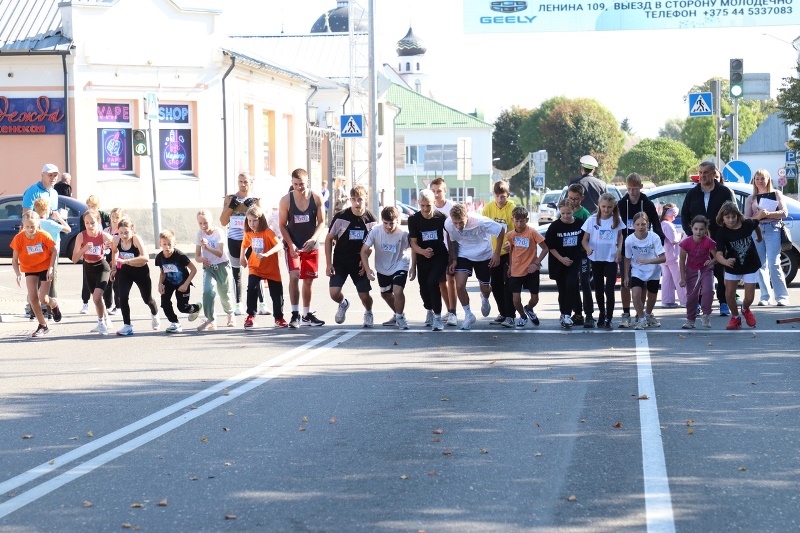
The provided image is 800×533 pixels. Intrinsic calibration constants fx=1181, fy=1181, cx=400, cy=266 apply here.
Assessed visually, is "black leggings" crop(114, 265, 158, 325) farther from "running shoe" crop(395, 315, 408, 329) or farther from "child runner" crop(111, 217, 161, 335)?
"running shoe" crop(395, 315, 408, 329)

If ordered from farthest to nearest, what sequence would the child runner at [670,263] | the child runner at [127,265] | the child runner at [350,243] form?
the child runner at [670,263] < the child runner at [350,243] < the child runner at [127,265]

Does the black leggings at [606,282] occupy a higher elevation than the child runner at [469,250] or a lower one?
lower

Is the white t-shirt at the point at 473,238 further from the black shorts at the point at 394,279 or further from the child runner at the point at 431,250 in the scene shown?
the black shorts at the point at 394,279

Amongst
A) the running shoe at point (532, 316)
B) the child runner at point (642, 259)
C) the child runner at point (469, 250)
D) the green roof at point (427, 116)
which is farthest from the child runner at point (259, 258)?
the green roof at point (427, 116)

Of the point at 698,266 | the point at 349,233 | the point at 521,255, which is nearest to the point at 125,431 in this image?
the point at 349,233

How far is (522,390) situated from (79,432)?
11.1ft

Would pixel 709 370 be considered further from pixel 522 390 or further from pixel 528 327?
pixel 528 327

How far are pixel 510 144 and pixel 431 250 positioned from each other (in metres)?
110

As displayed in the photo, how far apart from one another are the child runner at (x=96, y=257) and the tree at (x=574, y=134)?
324 feet

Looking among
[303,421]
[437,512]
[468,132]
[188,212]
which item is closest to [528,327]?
[303,421]

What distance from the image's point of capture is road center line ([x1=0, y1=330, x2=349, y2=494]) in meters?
6.23

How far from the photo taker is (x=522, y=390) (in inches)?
358

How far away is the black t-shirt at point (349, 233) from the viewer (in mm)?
13531

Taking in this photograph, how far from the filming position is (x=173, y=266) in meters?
13.2
